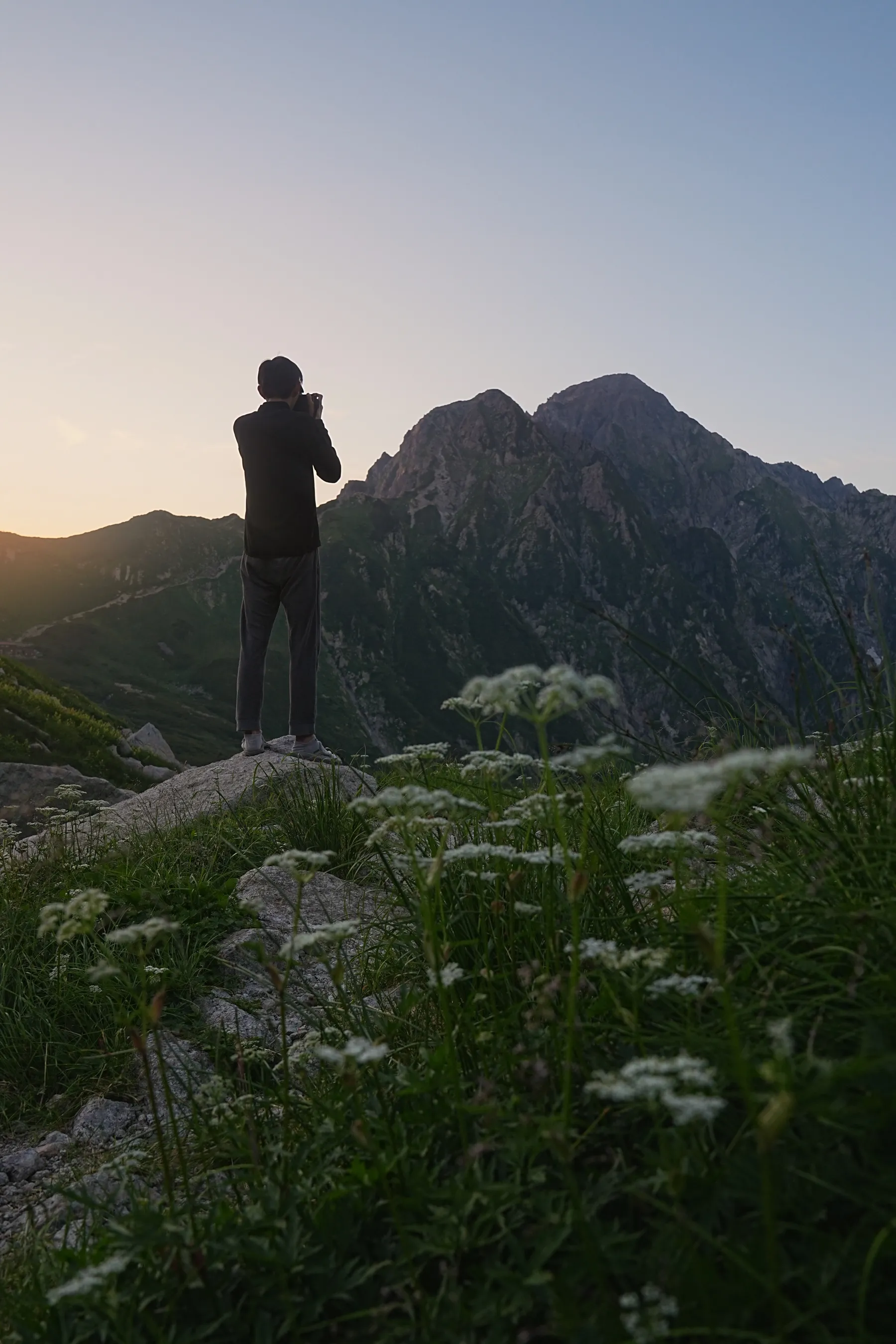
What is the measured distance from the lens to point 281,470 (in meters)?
10.5

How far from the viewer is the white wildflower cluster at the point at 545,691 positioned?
2178 mm

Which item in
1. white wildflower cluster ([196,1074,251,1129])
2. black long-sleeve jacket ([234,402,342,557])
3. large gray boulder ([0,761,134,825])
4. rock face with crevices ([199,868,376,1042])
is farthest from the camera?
large gray boulder ([0,761,134,825])

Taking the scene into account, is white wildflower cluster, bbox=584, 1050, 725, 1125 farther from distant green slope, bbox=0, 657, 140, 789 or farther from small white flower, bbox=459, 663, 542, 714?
distant green slope, bbox=0, 657, 140, 789

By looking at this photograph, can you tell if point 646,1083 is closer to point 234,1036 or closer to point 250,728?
point 234,1036

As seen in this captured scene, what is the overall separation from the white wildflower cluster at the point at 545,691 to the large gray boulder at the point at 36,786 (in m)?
11.1

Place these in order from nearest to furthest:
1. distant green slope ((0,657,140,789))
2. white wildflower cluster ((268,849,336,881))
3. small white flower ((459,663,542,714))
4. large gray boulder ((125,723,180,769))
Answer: small white flower ((459,663,542,714))
white wildflower cluster ((268,849,336,881))
distant green slope ((0,657,140,789))
large gray boulder ((125,723,180,769))

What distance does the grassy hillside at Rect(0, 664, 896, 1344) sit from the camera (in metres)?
1.71

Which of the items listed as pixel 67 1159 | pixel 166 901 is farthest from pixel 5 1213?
pixel 166 901

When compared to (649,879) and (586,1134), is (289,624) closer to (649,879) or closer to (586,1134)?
(649,879)

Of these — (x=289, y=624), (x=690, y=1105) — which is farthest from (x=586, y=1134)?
(x=289, y=624)

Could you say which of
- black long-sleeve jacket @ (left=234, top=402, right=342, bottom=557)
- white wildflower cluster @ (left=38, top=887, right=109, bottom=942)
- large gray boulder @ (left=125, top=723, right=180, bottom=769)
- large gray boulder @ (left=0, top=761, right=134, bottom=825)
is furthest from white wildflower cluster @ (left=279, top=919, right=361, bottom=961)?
large gray boulder @ (left=125, top=723, right=180, bottom=769)

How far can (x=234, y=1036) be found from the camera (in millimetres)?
4602

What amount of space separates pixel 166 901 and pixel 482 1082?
450 centimetres

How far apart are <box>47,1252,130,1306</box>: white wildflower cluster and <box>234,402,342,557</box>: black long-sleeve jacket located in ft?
29.8
